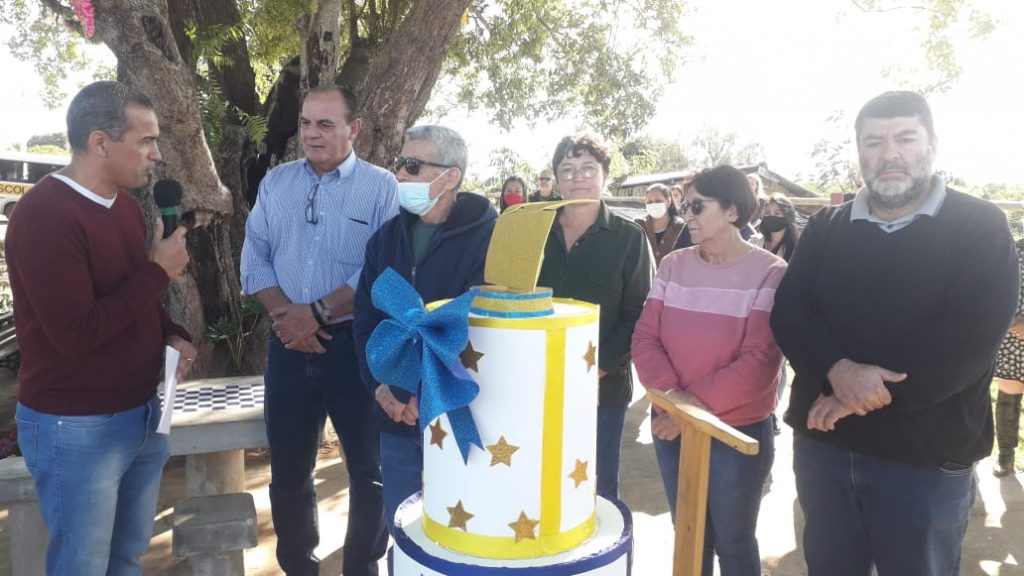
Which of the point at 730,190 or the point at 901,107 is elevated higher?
the point at 901,107

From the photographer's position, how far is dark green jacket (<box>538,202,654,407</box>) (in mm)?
2650

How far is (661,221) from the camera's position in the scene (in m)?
6.40

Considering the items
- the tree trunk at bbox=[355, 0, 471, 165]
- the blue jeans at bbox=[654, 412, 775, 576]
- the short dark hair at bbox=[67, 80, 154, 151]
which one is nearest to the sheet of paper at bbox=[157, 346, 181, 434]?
the short dark hair at bbox=[67, 80, 154, 151]

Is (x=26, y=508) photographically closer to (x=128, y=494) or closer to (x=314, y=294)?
(x=128, y=494)

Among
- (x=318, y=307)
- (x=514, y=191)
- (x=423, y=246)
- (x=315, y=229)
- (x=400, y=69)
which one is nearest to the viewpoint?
(x=423, y=246)

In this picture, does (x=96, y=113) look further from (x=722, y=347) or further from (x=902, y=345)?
(x=902, y=345)

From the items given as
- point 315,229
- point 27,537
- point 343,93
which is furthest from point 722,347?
point 27,537

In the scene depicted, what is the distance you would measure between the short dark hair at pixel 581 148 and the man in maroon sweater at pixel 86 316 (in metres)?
1.46

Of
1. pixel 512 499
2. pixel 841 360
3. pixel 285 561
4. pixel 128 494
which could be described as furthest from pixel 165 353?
pixel 841 360

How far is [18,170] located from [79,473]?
95.7 feet

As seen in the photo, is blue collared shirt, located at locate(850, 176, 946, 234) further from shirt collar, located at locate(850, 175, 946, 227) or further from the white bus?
the white bus

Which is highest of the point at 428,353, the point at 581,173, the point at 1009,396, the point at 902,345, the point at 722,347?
the point at 581,173

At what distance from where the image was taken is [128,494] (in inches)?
89.0

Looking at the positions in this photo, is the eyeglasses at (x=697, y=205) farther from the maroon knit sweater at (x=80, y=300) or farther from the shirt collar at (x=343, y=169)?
the maroon knit sweater at (x=80, y=300)
